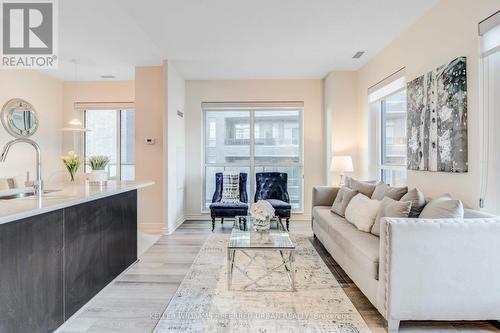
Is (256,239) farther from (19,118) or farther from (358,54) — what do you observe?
(19,118)

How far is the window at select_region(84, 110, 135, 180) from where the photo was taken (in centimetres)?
621

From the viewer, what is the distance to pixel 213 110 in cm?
614

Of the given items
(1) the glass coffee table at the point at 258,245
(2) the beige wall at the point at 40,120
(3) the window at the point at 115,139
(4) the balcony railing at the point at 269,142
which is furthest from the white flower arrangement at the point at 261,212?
(2) the beige wall at the point at 40,120

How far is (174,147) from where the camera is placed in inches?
206

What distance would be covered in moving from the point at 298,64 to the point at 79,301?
4.42 meters

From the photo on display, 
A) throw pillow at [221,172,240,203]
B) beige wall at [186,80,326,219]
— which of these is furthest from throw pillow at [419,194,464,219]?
throw pillow at [221,172,240,203]

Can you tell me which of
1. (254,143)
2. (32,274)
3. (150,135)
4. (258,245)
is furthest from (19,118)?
(258,245)

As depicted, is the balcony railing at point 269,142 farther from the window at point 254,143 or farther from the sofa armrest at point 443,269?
the sofa armrest at point 443,269

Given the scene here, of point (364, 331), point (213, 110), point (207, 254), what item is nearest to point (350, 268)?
point (364, 331)

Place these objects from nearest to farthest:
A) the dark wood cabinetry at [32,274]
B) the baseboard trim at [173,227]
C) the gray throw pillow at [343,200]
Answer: the dark wood cabinetry at [32,274] < the gray throw pillow at [343,200] < the baseboard trim at [173,227]

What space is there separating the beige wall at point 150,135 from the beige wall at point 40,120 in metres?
1.83

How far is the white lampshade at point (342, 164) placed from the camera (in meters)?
4.97

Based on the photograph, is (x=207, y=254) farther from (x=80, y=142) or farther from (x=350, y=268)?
(x=80, y=142)

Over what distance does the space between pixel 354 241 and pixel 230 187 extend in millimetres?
3268
